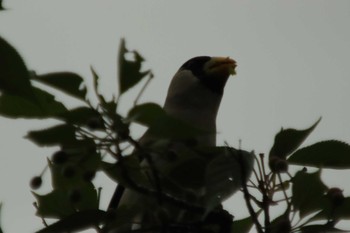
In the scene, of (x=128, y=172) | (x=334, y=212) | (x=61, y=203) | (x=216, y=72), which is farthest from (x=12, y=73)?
(x=216, y=72)

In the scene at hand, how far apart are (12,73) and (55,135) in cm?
20

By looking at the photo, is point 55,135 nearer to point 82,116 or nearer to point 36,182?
point 82,116

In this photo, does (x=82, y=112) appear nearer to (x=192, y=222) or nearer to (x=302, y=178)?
(x=192, y=222)

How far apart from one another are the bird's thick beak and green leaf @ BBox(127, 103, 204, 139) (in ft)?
11.2

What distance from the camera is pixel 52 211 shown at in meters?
2.61

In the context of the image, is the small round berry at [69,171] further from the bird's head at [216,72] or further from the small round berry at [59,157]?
the bird's head at [216,72]

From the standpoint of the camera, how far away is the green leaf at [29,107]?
1967 mm

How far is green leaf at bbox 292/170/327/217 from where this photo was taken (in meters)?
2.14

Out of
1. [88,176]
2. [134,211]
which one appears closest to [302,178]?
[134,211]

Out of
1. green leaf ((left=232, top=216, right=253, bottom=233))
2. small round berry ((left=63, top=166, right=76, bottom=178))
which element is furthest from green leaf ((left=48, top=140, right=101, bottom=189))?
green leaf ((left=232, top=216, right=253, bottom=233))

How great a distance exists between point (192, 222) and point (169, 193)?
113mm

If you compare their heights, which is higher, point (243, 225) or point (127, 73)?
point (127, 73)

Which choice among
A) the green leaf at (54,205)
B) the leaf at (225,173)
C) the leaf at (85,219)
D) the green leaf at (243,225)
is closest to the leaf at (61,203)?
the green leaf at (54,205)

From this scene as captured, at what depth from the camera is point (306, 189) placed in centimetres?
214
